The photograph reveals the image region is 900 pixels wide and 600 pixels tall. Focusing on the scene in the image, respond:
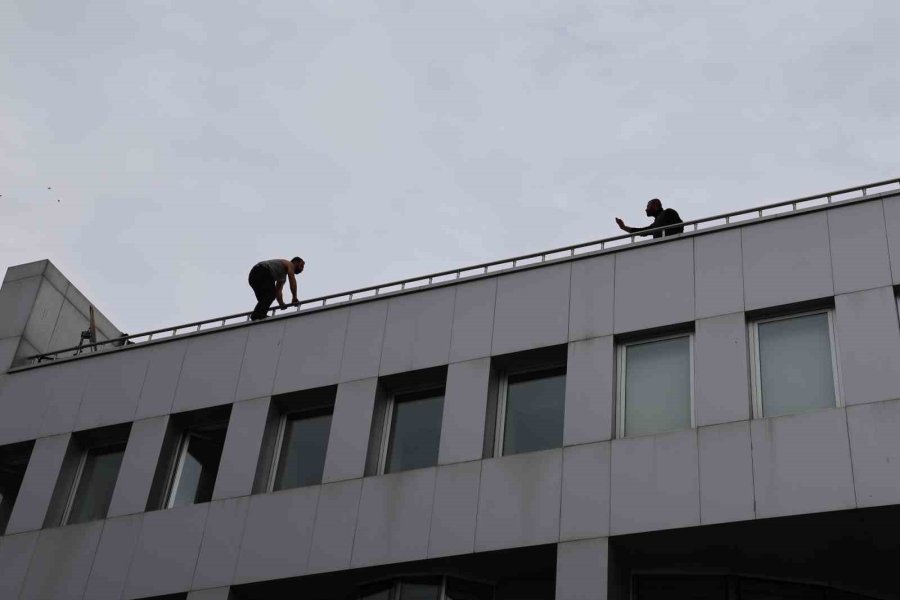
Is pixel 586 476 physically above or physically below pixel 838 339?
below

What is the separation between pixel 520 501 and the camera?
850 inches

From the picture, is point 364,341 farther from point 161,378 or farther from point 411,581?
point 411,581

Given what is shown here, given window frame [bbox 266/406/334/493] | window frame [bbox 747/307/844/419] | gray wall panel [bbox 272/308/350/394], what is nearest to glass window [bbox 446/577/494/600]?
window frame [bbox 266/406/334/493]

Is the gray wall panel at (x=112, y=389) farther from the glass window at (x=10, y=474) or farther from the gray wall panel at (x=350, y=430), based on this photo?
the gray wall panel at (x=350, y=430)

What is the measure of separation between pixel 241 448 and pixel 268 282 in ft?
12.3

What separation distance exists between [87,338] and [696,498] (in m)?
14.7

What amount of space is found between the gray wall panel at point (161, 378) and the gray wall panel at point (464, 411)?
5794 millimetres

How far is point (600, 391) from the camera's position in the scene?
22.1 metres

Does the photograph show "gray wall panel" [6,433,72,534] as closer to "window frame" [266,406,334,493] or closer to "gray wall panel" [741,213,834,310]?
"window frame" [266,406,334,493]

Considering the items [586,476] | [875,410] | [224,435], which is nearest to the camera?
[875,410]

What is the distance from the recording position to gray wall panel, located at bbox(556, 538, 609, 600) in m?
20.2

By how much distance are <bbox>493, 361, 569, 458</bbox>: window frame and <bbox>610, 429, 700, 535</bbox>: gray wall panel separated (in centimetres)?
193

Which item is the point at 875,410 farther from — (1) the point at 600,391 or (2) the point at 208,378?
(2) the point at 208,378

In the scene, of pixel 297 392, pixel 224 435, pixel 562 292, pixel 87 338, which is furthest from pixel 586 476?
pixel 87 338
